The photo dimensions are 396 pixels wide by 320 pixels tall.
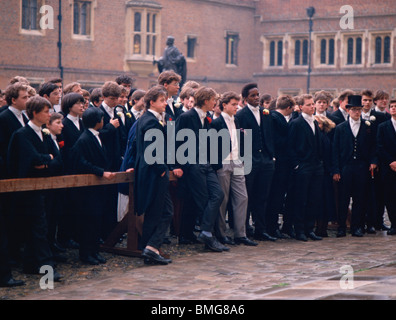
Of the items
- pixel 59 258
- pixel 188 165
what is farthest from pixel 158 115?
pixel 59 258

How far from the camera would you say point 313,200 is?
1054 cm

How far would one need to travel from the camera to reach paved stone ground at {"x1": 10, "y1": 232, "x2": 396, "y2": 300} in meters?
6.58

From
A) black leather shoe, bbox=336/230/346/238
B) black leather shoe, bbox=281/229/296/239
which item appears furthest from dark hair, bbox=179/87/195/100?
black leather shoe, bbox=336/230/346/238

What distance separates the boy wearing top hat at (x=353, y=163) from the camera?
10914 millimetres

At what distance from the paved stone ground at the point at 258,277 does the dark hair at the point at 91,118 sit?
1754mm

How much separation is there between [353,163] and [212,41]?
91.2 ft

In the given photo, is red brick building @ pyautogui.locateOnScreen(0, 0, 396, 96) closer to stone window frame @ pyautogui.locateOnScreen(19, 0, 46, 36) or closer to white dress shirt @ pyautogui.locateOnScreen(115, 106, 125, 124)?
stone window frame @ pyautogui.locateOnScreen(19, 0, 46, 36)

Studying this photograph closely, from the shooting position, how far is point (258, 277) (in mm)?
7641

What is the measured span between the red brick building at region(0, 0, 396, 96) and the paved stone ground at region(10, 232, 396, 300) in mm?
20730

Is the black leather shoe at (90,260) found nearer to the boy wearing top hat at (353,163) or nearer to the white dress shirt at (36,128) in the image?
the white dress shirt at (36,128)

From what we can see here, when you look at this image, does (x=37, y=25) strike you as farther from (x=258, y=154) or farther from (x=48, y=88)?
(x=258, y=154)

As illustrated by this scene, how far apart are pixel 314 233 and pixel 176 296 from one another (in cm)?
458

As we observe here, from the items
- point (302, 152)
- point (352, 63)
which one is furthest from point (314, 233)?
point (352, 63)

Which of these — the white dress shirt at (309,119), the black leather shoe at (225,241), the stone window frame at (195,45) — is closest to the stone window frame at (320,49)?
the stone window frame at (195,45)
